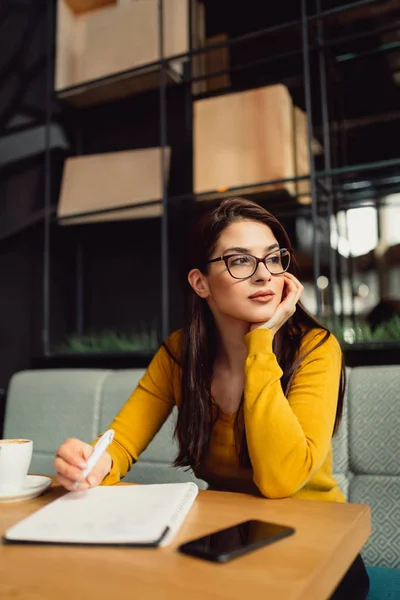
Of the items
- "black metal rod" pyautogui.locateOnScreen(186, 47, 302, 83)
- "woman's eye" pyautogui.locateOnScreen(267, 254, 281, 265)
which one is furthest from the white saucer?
"black metal rod" pyautogui.locateOnScreen(186, 47, 302, 83)

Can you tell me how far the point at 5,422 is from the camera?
6.03 ft

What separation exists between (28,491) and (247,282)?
0.58 meters

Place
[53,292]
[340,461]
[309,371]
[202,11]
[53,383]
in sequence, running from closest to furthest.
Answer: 1. [309,371]
2. [340,461]
3. [53,383]
4. [202,11]
5. [53,292]

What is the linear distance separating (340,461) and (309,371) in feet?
1.30

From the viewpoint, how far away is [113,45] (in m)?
2.46

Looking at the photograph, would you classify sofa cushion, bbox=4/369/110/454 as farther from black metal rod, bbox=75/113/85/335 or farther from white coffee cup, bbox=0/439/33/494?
black metal rod, bbox=75/113/85/335

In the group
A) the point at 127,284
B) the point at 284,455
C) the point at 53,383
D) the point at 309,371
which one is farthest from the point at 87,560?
the point at 127,284

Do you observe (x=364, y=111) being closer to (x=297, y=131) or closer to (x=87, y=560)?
(x=297, y=131)

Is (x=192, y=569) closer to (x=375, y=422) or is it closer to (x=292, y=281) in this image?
(x=292, y=281)

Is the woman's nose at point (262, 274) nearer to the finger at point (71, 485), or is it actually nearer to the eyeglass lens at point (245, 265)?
the eyeglass lens at point (245, 265)

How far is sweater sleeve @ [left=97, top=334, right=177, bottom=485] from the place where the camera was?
1.17m

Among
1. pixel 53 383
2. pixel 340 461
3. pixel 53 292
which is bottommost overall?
pixel 340 461

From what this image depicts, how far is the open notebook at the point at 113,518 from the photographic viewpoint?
0.59 meters

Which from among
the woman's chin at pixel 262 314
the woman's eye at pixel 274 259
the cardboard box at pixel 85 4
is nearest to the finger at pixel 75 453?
the woman's chin at pixel 262 314
